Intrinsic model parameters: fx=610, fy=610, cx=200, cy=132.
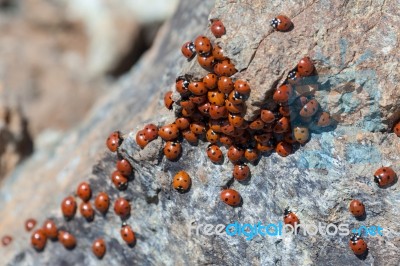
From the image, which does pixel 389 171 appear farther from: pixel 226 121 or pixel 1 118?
pixel 1 118

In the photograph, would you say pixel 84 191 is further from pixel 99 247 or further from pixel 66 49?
pixel 66 49

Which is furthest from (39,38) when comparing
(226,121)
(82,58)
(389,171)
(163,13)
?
(389,171)

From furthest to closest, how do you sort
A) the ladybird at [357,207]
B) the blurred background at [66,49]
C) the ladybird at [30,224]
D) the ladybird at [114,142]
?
1. the blurred background at [66,49]
2. the ladybird at [30,224]
3. the ladybird at [114,142]
4. the ladybird at [357,207]

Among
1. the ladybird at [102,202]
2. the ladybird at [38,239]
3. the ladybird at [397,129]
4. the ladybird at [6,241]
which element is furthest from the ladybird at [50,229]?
the ladybird at [397,129]

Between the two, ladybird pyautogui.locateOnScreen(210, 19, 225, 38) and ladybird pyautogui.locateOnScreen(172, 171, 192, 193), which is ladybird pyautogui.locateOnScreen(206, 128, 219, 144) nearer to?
ladybird pyautogui.locateOnScreen(172, 171, 192, 193)

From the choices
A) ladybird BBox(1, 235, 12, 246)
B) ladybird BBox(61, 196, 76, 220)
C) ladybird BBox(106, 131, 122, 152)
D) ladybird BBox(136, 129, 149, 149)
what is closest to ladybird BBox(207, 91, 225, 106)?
ladybird BBox(136, 129, 149, 149)

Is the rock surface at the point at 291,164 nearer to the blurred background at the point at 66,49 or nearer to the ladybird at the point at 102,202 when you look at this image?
the ladybird at the point at 102,202

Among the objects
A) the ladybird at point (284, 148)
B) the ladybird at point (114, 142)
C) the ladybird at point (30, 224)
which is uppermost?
the ladybird at point (114, 142)

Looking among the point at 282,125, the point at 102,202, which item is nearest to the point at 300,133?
the point at 282,125
